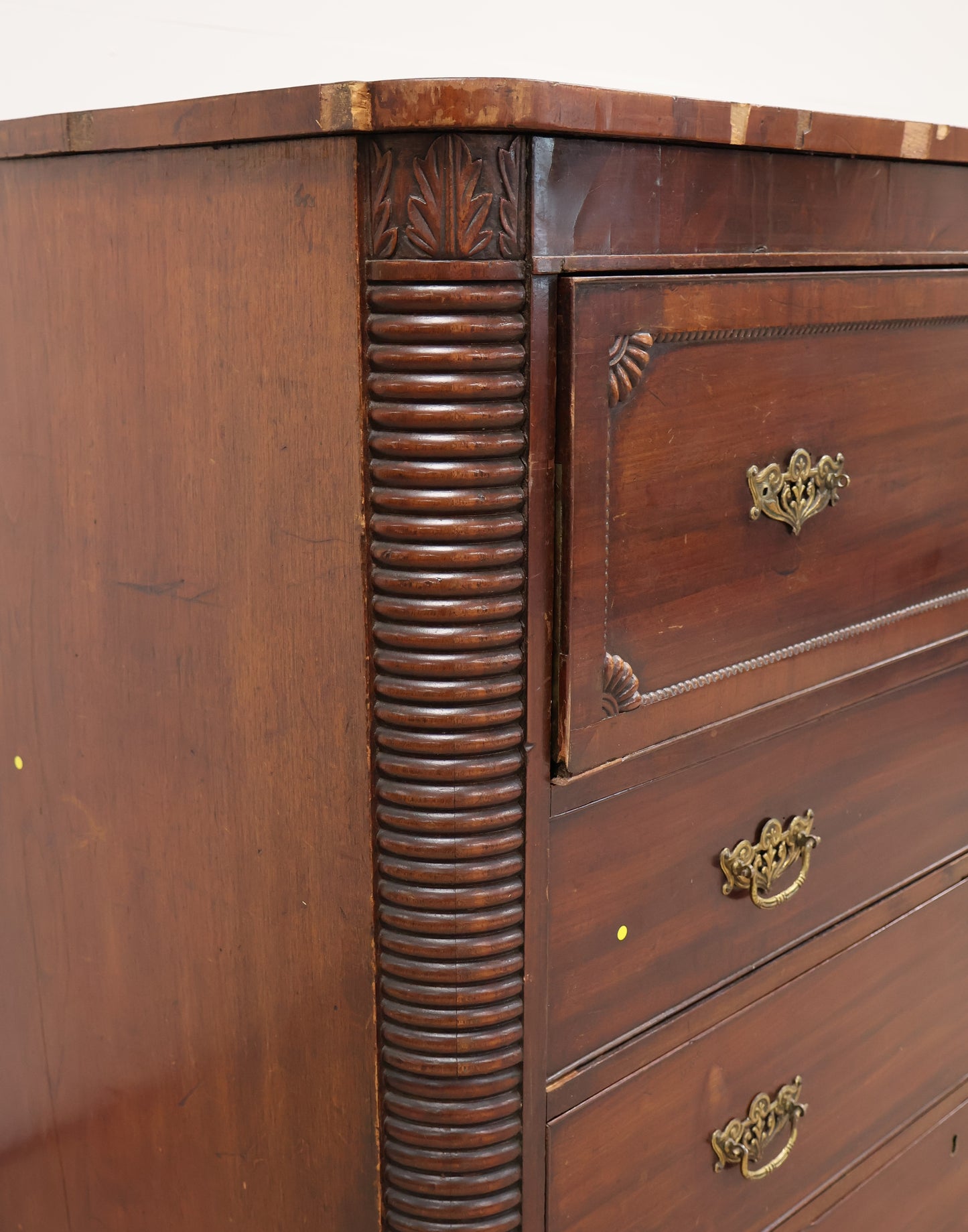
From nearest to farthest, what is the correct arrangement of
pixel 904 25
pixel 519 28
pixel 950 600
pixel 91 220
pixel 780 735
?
pixel 91 220 < pixel 780 735 < pixel 950 600 < pixel 519 28 < pixel 904 25

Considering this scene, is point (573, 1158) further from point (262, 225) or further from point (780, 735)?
point (262, 225)

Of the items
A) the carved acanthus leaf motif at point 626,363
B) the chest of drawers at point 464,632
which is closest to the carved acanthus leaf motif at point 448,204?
the chest of drawers at point 464,632

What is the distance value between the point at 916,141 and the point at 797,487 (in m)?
0.25

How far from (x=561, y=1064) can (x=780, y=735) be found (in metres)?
0.29

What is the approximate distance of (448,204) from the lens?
65 cm

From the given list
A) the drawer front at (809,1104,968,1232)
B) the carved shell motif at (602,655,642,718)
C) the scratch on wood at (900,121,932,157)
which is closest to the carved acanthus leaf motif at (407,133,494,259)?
the carved shell motif at (602,655,642,718)

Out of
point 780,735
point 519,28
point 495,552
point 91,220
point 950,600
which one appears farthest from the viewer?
point 519,28

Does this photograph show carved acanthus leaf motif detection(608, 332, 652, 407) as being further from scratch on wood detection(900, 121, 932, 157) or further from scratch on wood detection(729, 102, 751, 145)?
scratch on wood detection(900, 121, 932, 157)

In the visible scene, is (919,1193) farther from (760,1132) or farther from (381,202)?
(381,202)

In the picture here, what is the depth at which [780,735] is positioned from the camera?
946 mm

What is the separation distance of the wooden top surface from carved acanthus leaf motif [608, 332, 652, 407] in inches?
4.3

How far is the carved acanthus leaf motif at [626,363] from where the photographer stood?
721 mm

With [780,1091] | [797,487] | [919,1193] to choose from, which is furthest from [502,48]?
[919,1193]

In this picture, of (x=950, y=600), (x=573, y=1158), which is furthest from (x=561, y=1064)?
(x=950, y=600)
